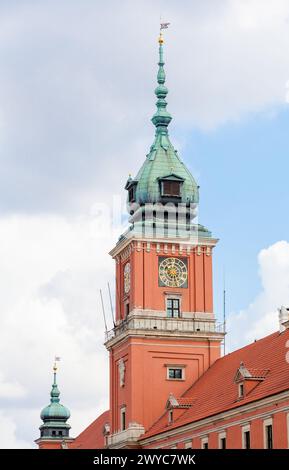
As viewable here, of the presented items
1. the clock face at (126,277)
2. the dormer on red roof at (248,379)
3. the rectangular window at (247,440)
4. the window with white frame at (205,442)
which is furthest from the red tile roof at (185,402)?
the rectangular window at (247,440)

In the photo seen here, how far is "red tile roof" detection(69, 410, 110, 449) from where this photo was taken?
97.8 metres

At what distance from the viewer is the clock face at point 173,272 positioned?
82750 mm

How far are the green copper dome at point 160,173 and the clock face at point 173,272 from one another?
14.5ft

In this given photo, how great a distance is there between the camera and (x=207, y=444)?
67812 mm

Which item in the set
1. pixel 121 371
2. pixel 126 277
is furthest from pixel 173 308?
pixel 121 371

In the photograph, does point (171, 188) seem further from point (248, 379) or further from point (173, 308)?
point (248, 379)

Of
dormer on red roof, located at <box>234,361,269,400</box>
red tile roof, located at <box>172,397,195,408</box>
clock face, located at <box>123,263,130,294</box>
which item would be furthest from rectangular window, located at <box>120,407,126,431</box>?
dormer on red roof, located at <box>234,361,269,400</box>

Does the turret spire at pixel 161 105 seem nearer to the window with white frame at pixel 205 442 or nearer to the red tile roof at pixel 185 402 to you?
the red tile roof at pixel 185 402

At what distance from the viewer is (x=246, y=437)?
62688 millimetres

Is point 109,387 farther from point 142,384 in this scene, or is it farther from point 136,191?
point 136,191

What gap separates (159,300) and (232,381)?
44.3ft
